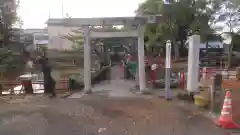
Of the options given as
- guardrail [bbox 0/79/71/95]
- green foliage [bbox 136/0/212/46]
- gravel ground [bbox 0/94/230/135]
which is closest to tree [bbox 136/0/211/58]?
green foliage [bbox 136/0/212/46]

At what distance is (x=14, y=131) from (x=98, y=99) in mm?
5022

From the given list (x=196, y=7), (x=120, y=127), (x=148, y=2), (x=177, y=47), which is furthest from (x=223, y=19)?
(x=120, y=127)

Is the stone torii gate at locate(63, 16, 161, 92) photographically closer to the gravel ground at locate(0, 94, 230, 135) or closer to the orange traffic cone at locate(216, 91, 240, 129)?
the gravel ground at locate(0, 94, 230, 135)

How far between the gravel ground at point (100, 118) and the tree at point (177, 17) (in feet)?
68.3

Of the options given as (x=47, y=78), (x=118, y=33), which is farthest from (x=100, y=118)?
(x=118, y=33)

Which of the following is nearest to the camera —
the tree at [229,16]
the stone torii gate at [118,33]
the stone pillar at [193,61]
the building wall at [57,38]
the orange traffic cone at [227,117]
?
the orange traffic cone at [227,117]

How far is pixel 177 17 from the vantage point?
31.2 m

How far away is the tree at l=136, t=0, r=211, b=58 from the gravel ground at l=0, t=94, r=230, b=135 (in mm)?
20816

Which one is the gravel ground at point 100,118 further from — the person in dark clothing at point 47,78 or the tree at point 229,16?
the tree at point 229,16

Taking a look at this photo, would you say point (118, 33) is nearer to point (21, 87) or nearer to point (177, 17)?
point (21, 87)

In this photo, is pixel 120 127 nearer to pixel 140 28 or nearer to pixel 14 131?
pixel 14 131

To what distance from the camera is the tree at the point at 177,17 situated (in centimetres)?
3002

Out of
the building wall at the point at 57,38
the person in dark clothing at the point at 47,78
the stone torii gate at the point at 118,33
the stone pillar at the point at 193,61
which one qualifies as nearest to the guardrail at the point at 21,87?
the person in dark clothing at the point at 47,78

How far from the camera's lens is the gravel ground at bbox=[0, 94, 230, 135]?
22.3 ft
